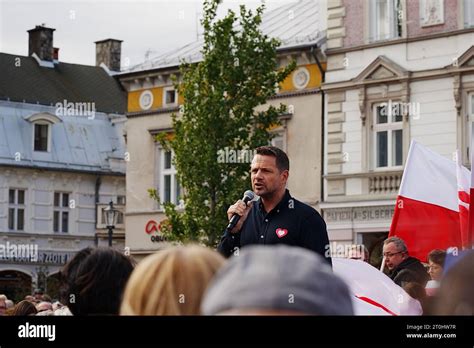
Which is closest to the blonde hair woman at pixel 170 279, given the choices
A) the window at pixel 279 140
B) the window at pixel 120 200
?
the window at pixel 279 140

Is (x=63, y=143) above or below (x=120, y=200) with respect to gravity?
above

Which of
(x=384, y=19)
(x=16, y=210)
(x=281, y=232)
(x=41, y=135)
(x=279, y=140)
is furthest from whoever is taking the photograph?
(x=41, y=135)

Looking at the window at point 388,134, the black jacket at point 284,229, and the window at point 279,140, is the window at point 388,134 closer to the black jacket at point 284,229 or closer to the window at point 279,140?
the window at point 279,140

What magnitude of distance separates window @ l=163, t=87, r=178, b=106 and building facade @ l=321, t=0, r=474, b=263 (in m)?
3.70

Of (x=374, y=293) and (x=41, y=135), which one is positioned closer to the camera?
(x=374, y=293)

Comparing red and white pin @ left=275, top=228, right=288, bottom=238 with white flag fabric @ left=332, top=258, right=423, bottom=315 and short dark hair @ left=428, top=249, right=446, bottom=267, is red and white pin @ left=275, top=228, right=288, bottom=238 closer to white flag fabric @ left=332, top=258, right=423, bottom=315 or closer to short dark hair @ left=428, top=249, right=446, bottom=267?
white flag fabric @ left=332, top=258, right=423, bottom=315

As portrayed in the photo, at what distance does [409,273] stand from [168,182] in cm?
1715

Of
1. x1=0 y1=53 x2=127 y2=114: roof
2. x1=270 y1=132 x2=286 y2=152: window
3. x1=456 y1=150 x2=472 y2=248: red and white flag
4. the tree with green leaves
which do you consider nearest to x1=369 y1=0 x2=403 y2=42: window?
the tree with green leaves

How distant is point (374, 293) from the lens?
591 cm

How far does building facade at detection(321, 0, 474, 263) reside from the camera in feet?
63.4

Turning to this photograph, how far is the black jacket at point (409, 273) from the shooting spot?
674 centimetres

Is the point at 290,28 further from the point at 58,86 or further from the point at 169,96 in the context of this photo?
the point at 58,86

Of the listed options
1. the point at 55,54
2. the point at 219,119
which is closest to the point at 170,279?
the point at 219,119
